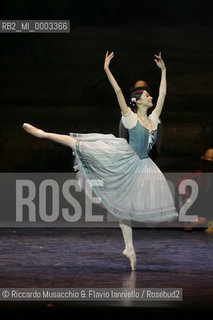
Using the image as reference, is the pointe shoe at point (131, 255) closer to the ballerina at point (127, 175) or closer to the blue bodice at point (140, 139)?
the ballerina at point (127, 175)

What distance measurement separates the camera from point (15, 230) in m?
7.30

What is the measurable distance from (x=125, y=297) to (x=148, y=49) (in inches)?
202

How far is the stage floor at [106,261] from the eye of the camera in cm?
453

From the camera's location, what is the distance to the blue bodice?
5109mm

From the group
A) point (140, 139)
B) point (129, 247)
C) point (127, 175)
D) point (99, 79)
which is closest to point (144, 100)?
point (140, 139)

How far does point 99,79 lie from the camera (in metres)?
8.83

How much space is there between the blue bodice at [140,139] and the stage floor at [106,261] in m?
0.81

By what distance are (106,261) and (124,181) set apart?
27.4 inches

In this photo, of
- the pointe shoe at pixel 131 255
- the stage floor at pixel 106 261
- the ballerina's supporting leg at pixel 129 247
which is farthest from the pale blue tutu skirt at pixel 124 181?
the stage floor at pixel 106 261

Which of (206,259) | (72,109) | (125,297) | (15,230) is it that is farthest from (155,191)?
(72,109)

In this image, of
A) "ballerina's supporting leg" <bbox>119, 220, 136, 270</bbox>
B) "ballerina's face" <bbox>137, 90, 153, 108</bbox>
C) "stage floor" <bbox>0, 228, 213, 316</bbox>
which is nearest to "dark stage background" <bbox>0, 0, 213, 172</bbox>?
"stage floor" <bbox>0, 228, 213, 316</bbox>

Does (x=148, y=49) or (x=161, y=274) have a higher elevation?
(x=148, y=49)

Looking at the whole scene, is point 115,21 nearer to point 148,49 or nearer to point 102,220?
point 148,49

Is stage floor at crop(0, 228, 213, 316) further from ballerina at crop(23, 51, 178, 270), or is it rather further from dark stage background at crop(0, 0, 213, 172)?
dark stage background at crop(0, 0, 213, 172)
